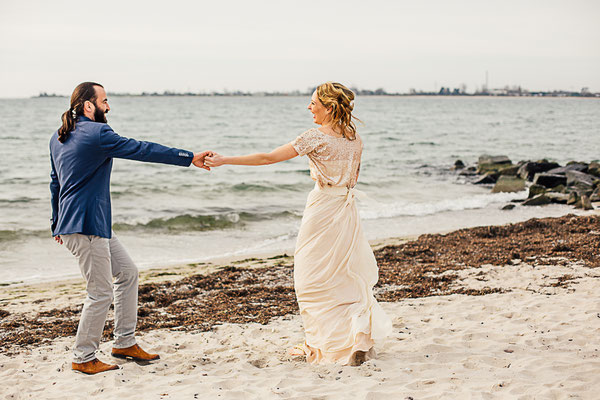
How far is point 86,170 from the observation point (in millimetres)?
4371

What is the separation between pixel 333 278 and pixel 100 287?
188cm

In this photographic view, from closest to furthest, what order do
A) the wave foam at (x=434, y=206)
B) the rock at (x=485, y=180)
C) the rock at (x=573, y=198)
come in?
1. the wave foam at (x=434, y=206)
2. the rock at (x=573, y=198)
3. the rock at (x=485, y=180)

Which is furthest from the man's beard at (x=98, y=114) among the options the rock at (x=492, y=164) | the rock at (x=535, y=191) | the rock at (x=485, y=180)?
the rock at (x=492, y=164)

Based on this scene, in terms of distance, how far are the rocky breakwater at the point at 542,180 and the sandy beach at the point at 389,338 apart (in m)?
7.47

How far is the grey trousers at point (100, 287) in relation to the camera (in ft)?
14.6

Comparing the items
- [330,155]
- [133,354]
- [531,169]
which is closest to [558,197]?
[531,169]

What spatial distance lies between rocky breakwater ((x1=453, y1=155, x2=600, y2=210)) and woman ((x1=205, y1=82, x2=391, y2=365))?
40.7 ft

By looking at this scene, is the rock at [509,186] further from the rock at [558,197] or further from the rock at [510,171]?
the rock at [510,171]

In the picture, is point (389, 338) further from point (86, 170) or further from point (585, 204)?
point (585, 204)

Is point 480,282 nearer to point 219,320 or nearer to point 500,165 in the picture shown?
point 219,320

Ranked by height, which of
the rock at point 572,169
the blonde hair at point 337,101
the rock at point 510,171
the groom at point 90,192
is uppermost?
the blonde hair at point 337,101

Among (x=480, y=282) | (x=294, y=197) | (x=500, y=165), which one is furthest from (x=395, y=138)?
(x=480, y=282)

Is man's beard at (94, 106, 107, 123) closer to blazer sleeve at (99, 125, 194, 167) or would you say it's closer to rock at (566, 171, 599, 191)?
blazer sleeve at (99, 125, 194, 167)

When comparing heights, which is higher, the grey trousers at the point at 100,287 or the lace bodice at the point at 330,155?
the lace bodice at the point at 330,155
